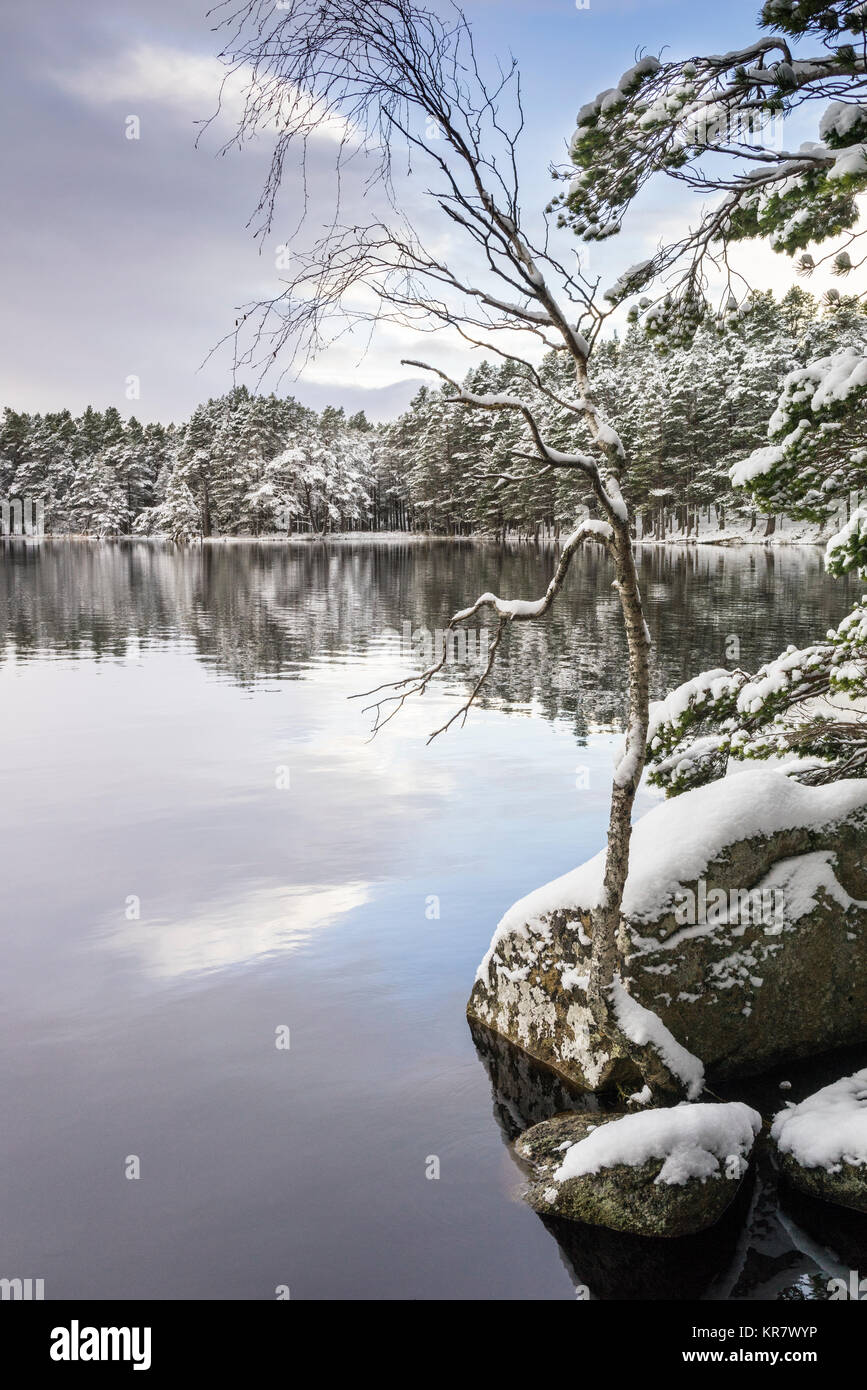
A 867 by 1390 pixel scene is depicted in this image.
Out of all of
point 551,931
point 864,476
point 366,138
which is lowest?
point 551,931

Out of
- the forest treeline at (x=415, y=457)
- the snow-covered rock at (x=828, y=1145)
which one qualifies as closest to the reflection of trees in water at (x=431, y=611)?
the forest treeline at (x=415, y=457)

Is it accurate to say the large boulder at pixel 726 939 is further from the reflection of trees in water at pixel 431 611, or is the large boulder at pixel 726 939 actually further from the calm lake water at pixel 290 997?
the reflection of trees in water at pixel 431 611

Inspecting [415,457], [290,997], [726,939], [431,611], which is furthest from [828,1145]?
[415,457]

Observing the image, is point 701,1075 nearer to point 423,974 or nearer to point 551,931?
point 551,931

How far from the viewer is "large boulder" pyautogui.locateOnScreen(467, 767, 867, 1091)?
823 centimetres

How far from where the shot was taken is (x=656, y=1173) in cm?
677

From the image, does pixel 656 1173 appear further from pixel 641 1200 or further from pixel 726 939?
pixel 726 939

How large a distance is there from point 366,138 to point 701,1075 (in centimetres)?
731

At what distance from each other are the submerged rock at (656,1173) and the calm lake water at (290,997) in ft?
0.60

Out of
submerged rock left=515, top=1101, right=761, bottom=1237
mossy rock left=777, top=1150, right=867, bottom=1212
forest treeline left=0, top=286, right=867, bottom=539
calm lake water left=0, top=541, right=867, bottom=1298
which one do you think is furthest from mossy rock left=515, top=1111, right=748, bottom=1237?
forest treeline left=0, top=286, right=867, bottom=539

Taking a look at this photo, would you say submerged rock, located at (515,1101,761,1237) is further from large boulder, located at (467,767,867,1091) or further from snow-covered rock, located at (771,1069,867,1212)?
large boulder, located at (467,767,867,1091)

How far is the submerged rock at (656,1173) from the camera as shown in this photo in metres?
6.71

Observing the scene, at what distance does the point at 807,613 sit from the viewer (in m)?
39.8
